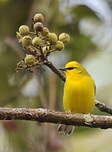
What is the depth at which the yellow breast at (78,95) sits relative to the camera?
2.21 meters

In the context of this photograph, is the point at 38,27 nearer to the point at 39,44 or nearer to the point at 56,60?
the point at 39,44

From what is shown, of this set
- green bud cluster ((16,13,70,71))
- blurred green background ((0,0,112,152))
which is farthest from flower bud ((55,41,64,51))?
blurred green background ((0,0,112,152))

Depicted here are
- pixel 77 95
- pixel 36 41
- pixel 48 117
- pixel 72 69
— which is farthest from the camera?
pixel 72 69

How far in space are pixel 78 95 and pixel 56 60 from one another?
3.49ft

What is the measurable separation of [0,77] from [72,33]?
26.5 inches

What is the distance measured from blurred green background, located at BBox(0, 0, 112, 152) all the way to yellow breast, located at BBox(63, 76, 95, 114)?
55 centimetres

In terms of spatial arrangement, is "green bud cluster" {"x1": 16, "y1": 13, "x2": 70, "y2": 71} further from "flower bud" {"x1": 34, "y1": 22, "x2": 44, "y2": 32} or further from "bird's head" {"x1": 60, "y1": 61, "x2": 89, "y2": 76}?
"bird's head" {"x1": 60, "y1": 61, "x2": 89, "y2": 76}

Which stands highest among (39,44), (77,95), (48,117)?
(39,44)

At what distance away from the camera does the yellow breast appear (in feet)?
7.27

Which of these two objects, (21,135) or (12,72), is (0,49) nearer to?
(12,72)

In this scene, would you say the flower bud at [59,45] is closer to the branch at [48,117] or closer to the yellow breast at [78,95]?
the branch at [48,117]

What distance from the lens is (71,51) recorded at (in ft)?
11.2

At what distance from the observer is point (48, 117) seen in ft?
5.15

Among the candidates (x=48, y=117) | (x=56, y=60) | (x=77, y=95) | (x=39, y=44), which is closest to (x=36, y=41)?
(x=39, y=44)
